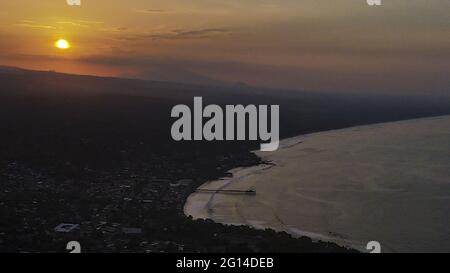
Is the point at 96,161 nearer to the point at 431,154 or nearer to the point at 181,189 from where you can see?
the point at 181,189

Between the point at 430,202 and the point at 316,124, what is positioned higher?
the point at 316,124

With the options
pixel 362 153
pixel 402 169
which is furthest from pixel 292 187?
pixel 362 153

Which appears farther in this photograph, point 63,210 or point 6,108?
point 6,108

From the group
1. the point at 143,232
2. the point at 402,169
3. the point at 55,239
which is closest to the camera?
the point at 55,239

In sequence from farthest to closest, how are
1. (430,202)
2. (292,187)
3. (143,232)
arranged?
(292,187) < (430,202) < (143,232)

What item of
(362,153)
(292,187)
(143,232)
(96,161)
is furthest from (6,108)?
(143,232)

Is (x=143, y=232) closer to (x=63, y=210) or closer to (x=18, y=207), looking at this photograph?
(x=63, y=210)

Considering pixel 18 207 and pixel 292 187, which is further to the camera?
pixel 292 187
